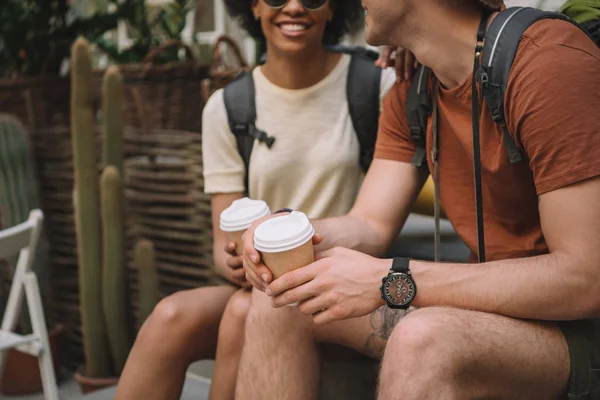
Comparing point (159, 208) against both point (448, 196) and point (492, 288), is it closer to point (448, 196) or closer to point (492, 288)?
point (448, 196)

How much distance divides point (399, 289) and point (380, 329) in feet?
0.81

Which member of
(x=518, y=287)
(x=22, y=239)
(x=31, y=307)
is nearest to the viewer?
(x=518, y=287)

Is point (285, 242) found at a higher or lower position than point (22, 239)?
higher

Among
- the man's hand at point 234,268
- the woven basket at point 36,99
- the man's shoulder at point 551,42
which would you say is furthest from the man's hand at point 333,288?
the woven basket at point 36,99

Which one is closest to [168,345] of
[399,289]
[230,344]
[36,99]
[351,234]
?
[230,344]

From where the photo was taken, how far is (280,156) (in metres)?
2.63

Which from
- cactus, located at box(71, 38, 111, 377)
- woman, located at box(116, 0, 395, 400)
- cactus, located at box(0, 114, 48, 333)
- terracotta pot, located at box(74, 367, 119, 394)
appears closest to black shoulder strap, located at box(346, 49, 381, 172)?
woman, located at box(116, 0, 395, 400)

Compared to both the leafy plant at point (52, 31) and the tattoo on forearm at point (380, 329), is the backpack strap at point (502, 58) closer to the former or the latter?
the tattoo on forearm at point (380, 329)

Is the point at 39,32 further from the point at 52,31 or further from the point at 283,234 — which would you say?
the point at 283,234

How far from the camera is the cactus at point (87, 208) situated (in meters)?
3.65

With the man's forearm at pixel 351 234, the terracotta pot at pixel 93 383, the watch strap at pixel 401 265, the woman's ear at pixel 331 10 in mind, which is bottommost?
the terracotta pot at pixel 93 383

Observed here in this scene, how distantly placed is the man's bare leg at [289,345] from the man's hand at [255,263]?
0.39ft

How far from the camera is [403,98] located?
7.59 ft

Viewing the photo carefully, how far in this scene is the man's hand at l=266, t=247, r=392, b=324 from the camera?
188 centimetres
